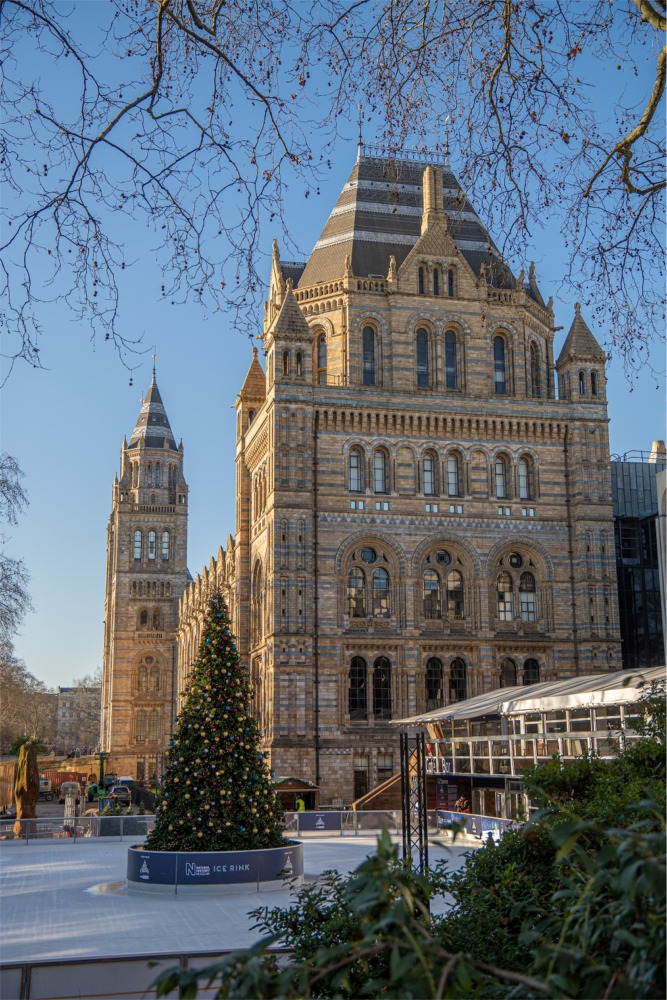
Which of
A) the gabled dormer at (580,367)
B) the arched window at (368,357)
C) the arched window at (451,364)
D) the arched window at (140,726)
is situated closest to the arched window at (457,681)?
the arched window at (451,364)

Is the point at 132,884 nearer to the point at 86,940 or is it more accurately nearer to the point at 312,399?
the point at 86,940

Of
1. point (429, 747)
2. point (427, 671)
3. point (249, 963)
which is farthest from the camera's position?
point (427, 671)

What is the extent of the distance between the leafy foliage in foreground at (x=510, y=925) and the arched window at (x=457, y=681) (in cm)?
3365

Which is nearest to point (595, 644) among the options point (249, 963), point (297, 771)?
point (297, 771)

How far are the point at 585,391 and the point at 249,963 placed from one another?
4661cm

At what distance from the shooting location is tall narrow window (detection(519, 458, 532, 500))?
156 ft

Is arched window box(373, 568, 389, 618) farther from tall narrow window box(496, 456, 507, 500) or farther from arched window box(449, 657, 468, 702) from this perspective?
tall narrow window box(496, 456, 507, 500)

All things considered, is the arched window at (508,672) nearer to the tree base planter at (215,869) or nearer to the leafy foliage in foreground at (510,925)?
the tree base planter at (215,869)

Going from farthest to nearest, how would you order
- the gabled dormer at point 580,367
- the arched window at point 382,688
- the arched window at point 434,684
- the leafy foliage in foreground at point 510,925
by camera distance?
the gabled dormer at point 580,367 < the arched window at point 434,684 < the arched window at point 382,688 < the leafy foliage in foreground at point 510,925

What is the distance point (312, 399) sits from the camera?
1794 inches

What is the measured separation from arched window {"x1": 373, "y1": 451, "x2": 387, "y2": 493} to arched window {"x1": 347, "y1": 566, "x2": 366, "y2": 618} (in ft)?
11.6

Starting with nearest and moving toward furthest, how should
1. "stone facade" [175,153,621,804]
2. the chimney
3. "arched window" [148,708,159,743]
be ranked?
"stone facade" [175,153,621,804] → the chimney → "arched window" [148,708,159,743]

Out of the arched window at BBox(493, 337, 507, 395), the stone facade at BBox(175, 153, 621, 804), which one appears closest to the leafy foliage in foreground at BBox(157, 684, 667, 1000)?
the stone facade at BBox(175, 153, 621, 804)

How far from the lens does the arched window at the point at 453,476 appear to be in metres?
46.7
